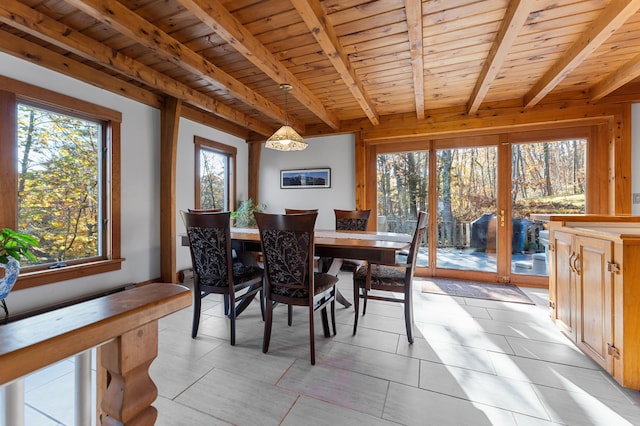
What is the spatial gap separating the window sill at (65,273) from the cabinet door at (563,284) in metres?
4.27

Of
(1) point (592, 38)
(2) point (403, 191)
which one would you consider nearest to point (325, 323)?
(2) point (403, 191)

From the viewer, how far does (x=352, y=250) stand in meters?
2.12

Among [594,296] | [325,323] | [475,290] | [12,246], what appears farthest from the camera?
[475,290]

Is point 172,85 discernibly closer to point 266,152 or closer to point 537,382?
point 266,152

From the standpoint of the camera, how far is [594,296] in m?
1.84

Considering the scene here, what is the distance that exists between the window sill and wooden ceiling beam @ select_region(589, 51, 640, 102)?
5.59m

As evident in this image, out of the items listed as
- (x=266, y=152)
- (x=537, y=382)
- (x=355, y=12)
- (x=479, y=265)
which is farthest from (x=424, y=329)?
(x=266, y=152)

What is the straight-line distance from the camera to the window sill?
241 centimetres

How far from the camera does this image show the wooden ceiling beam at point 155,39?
1842 millimetres

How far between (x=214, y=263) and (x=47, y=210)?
1.86 metres

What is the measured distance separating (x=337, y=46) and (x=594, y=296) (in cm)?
262

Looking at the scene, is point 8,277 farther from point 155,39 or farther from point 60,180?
point 155,39

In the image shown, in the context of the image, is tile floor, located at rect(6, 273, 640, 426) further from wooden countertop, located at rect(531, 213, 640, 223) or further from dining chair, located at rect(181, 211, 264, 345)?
wooden countertop, located at rect(531, 213, 640, 223)

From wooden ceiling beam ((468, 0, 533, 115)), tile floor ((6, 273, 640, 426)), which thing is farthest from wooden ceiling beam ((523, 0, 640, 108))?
tile floor ((6, 273, 640, 426))
